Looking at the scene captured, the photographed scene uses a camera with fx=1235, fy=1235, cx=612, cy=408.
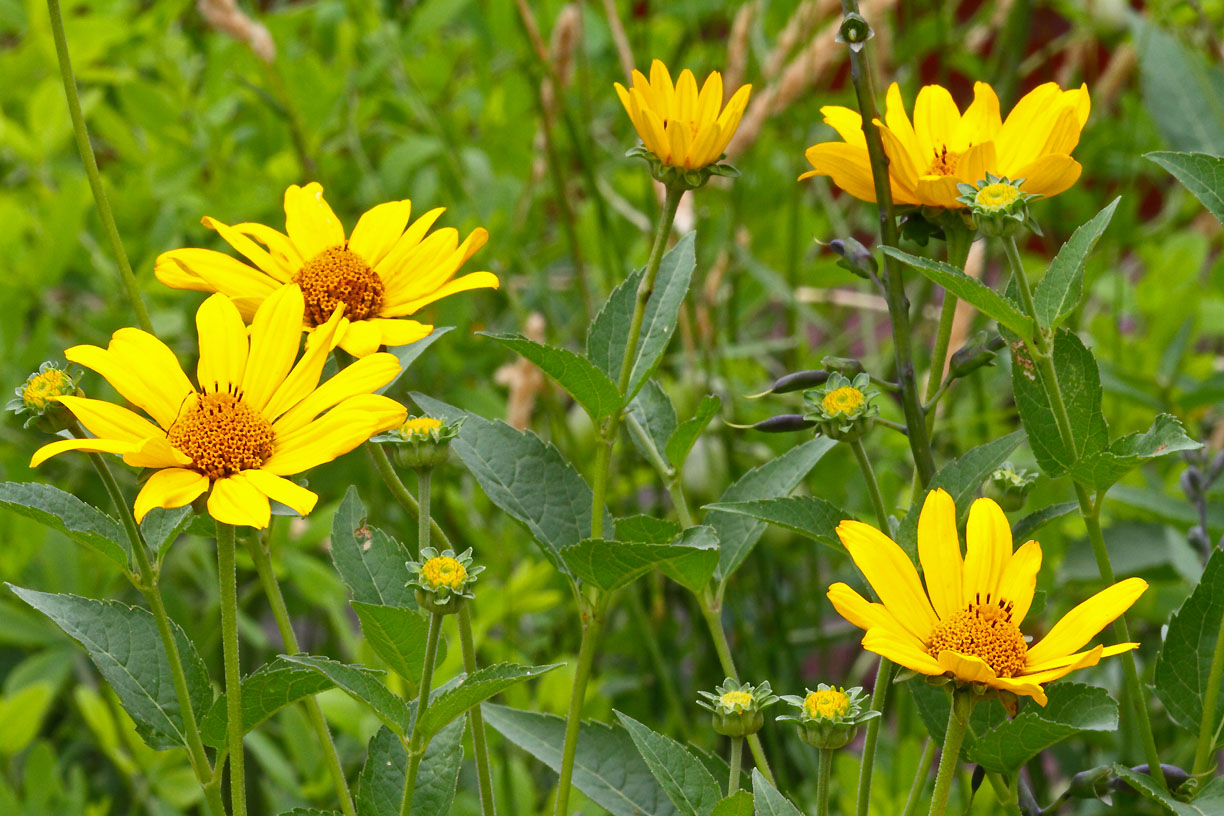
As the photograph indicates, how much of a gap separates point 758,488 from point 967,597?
0.37ft

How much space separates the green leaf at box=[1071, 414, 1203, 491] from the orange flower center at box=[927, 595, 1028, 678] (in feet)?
0.19

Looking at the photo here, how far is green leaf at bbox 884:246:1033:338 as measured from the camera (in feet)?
1.23

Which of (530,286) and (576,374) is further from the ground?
(530,286)

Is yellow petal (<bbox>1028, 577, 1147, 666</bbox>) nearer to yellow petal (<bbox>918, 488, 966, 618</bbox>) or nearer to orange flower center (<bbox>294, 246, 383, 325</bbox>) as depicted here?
yellow petal (<bbox>918, 488, 966, 618</bbox>)

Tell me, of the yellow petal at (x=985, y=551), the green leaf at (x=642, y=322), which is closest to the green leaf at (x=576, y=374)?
the green leaf at (x=642, y=322)

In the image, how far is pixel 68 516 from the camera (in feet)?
1.38

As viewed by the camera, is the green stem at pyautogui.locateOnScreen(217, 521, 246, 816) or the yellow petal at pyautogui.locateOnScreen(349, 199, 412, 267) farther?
the yellow petal at pyautogui.locateOnScreen(349, 199, 412, 267)

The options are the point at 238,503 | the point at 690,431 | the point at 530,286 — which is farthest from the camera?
the point at 530,286

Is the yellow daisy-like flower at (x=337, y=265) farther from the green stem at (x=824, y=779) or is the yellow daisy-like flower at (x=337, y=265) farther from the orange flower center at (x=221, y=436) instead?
the green stem at (x=824, y=779)

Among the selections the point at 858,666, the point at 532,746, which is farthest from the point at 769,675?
the point at 532,746

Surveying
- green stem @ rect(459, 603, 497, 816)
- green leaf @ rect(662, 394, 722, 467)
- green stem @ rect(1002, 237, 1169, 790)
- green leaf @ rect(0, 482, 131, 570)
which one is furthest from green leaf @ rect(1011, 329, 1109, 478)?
green leaf @ rect(0, 482, 131, 570)

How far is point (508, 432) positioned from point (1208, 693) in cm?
27

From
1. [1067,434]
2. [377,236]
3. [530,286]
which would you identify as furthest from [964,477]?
[530,286]

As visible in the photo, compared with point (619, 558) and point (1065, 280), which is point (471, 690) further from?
point (1065, 280)
